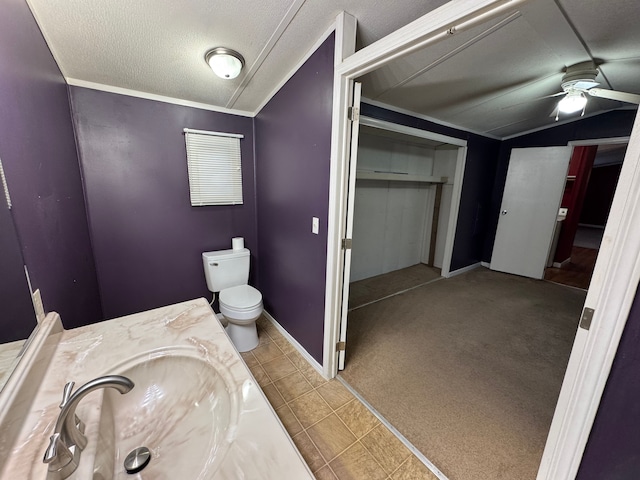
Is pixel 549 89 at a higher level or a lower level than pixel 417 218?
higher

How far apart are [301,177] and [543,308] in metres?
3.29

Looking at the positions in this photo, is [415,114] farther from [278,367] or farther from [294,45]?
[278,367]

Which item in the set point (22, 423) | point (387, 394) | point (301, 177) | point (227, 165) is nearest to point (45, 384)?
point (22, 423)

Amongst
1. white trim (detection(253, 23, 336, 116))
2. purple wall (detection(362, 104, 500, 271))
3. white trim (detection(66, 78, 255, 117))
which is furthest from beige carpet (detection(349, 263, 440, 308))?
white trim (detection(66, 78, 255, 117))

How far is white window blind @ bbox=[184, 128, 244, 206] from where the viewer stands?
2.18 metres

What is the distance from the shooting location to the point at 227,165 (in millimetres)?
2334

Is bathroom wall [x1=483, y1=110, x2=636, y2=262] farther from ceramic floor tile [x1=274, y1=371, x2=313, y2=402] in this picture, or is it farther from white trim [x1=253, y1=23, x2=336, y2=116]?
ceramic floor tile [x1=274, y1=371, x2=313, y2=402]

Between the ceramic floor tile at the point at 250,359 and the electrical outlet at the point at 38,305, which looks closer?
the electrical outlet at the point at 38,305

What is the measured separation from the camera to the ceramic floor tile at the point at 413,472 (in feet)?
3.84

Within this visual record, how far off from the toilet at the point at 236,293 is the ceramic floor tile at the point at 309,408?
0.71m

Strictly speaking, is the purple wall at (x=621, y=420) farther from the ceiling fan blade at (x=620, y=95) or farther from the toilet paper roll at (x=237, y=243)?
the toilet paper roll at (x=237, y=243)

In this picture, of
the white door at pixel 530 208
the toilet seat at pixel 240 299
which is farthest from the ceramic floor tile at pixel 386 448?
the white door at pixel 530 208

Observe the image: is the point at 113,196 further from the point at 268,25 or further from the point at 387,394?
the point at 387,394

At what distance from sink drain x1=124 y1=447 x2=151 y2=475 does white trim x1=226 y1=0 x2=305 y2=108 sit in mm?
1931
